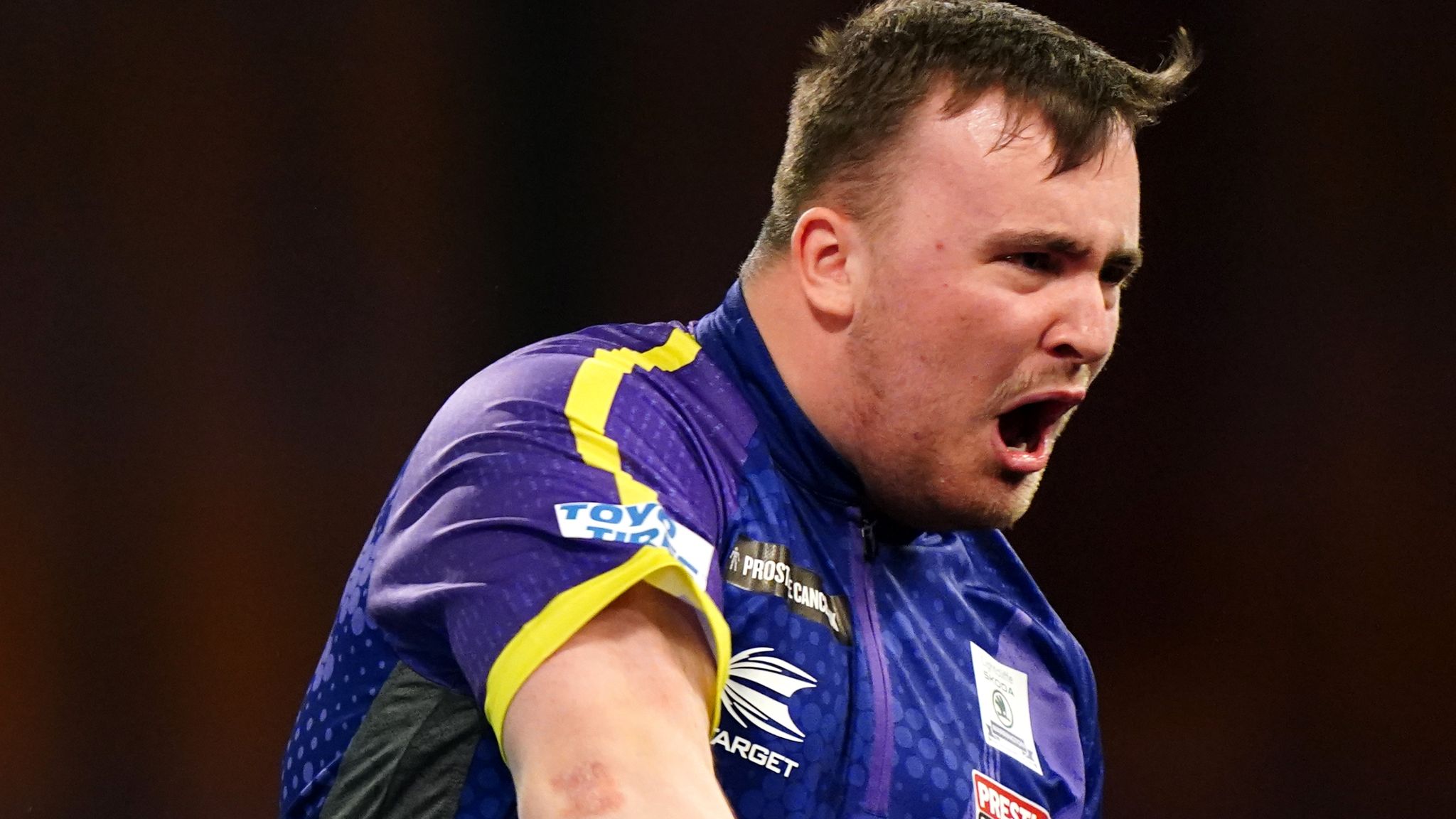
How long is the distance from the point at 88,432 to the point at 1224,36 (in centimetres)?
201

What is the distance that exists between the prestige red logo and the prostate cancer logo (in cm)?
24

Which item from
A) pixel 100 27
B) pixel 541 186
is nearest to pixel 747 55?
pixel 541 186

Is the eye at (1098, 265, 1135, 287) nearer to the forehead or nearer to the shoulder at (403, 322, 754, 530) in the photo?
the forehead

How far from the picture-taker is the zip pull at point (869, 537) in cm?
141

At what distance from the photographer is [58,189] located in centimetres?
222

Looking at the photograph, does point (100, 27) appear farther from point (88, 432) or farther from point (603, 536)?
point (603, 536)

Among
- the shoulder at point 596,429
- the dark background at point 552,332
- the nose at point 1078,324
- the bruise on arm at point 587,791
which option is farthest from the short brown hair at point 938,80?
the dark background at point 552,332

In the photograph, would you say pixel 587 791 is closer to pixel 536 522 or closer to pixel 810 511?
pixel 536 522

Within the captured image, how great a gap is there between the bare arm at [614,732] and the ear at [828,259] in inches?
18.8

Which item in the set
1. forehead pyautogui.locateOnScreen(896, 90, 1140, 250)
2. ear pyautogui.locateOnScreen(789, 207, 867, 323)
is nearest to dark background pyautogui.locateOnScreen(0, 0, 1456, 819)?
A: ear pyautogui.locateOnScreen(789, 207, 867, 323)

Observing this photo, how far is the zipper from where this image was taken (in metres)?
1.26

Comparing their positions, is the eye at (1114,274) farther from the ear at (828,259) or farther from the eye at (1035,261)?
the ear at (828,259)

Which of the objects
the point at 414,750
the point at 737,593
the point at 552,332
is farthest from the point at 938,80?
the point at 552,332

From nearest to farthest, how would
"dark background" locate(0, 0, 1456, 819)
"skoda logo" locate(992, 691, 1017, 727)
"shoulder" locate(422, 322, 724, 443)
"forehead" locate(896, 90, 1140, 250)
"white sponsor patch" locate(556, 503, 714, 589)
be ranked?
"white sponsor patch" locate(556, 503, 714, 589) → "shoulder" locate(422, 322, 724, 443) → "forehead" locate(896, 90, 1140, 250) → "skoda logo" locate(992, 691, 1017, 727) → "dark background" locate(0, 0, 1456, 819)
